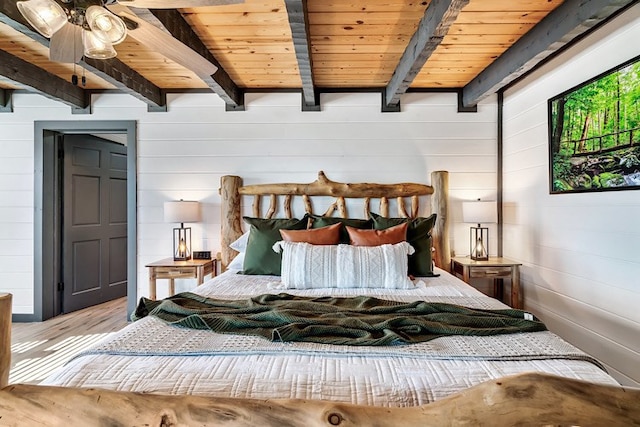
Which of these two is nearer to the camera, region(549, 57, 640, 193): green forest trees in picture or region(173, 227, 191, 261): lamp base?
region(549, 57, 640, 193): green forest trees in picture

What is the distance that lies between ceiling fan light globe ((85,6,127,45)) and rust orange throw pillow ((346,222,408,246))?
75.3 inches

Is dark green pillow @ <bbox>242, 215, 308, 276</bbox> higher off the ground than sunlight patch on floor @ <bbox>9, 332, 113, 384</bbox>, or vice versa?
dark green pillow @ <bbox>242, 215, 308, 276</bbox>

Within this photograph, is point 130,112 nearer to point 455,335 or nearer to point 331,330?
point 331,330

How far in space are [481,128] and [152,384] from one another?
356cm

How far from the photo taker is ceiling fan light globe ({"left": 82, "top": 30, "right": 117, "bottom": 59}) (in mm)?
1810

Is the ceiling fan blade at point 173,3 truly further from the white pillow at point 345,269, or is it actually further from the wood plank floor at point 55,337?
the wood plank floor at point 55,337

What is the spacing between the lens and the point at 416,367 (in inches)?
45.3

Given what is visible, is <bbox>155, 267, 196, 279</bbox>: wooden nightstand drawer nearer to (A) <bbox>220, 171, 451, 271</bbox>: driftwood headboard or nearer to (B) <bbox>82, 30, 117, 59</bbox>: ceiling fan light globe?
(A) <bbox>220, 171, 451, 271</bbox>: driftwood headboard

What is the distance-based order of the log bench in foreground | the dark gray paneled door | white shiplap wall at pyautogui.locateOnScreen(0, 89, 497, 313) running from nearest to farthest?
the log bench in foreground < white shiplap wall at pyautogui.locateOnScreen(0, 89, 497, 313) < the dark gray paneled door

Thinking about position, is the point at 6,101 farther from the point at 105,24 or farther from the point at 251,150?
the point at 105,24

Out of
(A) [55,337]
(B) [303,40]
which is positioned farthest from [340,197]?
(A) [55,337]

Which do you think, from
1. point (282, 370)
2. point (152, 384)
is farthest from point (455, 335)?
point (152, 384)

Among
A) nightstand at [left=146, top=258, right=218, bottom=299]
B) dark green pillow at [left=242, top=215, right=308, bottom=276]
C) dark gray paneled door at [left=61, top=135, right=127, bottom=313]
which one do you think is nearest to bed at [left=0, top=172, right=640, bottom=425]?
dark green pillow at [left=242, top=215, right=308, bottom=276]

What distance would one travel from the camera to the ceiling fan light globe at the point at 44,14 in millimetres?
1589
